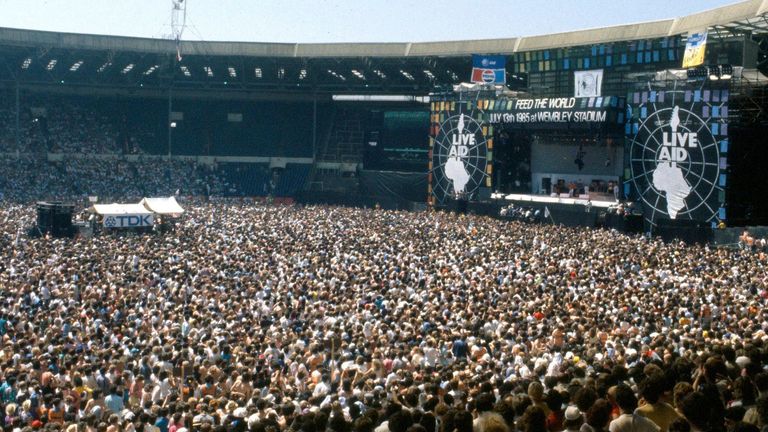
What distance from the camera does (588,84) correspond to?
40531mm

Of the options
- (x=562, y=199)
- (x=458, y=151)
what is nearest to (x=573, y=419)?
(x=562, y=199)

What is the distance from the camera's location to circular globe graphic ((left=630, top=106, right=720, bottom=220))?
32812 mm

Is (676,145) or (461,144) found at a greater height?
→ (461,144)

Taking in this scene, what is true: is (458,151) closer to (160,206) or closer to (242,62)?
(160,206)

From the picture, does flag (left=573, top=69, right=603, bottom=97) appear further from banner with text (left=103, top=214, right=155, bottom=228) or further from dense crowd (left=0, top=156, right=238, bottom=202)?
dense crowd (left=0, top=156, right=238, bottom=202)

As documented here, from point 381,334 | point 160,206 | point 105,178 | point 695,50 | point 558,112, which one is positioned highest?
point 695,50

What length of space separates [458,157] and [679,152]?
13.1 metres

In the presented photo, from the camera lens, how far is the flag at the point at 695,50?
106ft

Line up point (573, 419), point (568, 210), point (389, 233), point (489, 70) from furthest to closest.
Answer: point (489, 70) → point (568, 210) → point (389, 233) → point (573, 419)

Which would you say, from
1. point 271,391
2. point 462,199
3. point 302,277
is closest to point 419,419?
point 271,391

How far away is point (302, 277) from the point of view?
22125 millimetres

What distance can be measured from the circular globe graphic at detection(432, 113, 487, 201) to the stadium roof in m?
5.97

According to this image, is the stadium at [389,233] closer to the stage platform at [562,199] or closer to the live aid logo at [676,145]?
the live aid logo at [676,145]

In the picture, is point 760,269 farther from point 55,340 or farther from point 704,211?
point 55,340
